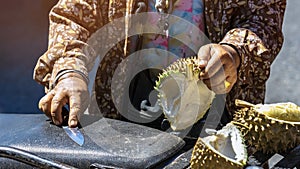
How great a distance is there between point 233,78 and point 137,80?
29 cm

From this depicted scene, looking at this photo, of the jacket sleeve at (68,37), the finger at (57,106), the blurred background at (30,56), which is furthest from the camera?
the blurred background at (30,56)

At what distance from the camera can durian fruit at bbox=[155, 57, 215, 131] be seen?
1049 mm

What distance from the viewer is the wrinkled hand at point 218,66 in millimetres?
1029

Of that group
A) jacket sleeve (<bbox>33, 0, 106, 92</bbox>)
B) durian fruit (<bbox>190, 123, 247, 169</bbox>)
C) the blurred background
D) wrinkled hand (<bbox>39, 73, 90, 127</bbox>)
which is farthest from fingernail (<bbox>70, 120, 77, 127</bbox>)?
the blurred background

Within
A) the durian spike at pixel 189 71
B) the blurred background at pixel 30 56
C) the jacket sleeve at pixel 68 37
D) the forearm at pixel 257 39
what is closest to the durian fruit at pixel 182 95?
the durian spike at pixel 189 71

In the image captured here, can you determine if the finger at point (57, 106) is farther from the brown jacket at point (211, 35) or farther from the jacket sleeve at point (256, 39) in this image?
the jacket sleeve at point (256, 39)

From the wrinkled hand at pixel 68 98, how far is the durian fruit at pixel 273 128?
370 mm

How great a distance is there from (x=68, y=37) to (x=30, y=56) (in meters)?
2.94

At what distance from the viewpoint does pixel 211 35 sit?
Result: 1.26m

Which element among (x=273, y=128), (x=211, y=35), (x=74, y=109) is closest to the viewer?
(x=273, y=128)

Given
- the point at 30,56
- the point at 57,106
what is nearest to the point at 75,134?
the point at 57,106

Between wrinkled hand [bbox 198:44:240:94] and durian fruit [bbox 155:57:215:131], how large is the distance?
0.01 m

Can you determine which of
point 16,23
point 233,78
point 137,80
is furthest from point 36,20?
point 233,78

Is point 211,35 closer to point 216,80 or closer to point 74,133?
Answer: point 216,80
